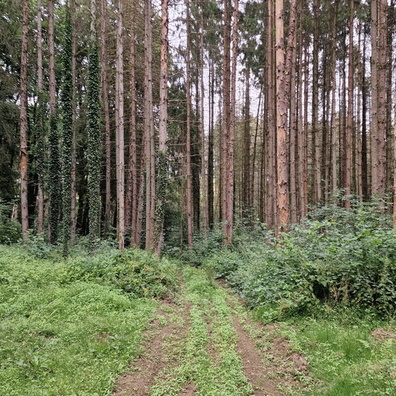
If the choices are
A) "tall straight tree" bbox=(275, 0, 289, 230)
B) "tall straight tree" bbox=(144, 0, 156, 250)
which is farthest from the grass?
"tall straight tree" bbox=(144, 0, 156, 250)


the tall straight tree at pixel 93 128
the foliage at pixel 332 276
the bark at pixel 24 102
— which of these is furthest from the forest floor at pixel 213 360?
the bark at pixel 24 102

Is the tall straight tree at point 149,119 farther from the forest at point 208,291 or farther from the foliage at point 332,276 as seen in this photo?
the foliage at point 332,276

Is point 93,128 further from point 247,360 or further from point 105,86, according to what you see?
point 247,360

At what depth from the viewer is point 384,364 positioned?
335 centimetres

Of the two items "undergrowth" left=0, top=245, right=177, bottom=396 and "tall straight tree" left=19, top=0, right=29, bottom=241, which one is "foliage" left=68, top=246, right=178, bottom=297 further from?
"tall straight tree" left=19, top=0, right=29, bottom=241

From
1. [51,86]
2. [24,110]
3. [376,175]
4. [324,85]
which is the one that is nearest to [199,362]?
[376,175]

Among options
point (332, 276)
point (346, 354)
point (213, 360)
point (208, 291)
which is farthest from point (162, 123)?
point (346, 354)

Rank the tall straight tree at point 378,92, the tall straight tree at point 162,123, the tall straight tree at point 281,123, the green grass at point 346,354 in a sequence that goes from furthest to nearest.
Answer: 1. the tall straight tree at point 162,123
2. the tall straight tree at point 378,92
3. the tall straight tree at point 281,123
4. the green grass at point 346,354

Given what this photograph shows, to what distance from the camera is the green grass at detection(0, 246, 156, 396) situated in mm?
3283

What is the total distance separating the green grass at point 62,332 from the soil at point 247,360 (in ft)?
0.77

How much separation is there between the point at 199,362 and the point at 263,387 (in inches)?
38.3

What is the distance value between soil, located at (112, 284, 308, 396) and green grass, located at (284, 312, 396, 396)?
0.78 ft

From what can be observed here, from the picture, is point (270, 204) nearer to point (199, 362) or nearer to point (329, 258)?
point (329, 258)

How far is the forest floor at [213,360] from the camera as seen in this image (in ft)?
11.0
